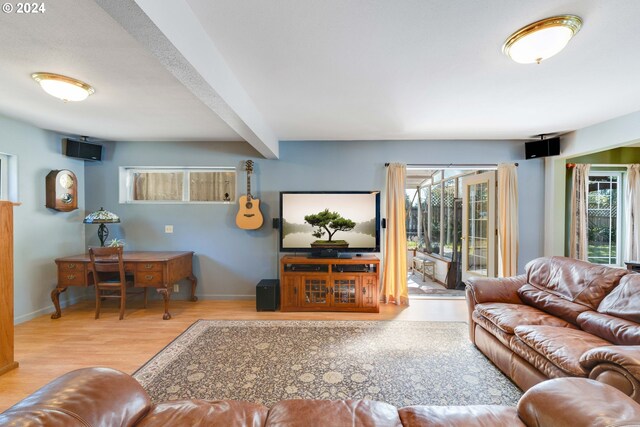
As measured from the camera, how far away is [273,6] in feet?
4.52

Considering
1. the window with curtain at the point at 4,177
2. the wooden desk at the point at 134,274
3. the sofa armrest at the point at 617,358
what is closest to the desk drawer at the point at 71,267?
the wooden desk at the point at 134,274

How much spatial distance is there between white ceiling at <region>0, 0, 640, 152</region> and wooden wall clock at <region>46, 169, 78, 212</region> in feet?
2.19

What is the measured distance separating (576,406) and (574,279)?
Result: 74.1 inches

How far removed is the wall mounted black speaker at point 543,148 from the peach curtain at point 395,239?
177cm

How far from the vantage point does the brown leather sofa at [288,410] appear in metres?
0.88

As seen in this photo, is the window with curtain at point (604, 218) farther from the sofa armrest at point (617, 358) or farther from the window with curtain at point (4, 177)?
the window with curtain at point (4, 177)

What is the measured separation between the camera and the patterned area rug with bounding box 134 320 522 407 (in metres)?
1.87

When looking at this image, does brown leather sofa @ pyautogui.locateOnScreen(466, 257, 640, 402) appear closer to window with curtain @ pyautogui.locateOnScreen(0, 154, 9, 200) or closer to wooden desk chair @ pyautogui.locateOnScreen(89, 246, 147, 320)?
wooden desk chair @ pyautogui.locateOnScreen(89, 246, 147, 320)

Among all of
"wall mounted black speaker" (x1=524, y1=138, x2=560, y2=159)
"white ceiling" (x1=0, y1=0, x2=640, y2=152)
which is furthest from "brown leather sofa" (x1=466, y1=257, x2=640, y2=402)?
"wall mounted black speaker" (x1=524, y1=138, x2=560, y2=159)

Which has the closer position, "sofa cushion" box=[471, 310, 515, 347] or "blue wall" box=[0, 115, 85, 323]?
"sofa cushion" box=[471, 310, 515, 347]

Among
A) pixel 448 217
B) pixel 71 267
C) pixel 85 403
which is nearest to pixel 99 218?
pixel 71 267

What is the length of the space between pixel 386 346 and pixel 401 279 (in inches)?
56.7

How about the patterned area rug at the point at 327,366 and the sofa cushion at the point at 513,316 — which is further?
the sofa cushion at the point at 513,316

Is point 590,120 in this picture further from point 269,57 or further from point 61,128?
point 61,128
